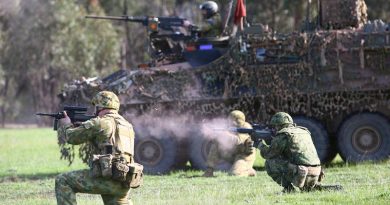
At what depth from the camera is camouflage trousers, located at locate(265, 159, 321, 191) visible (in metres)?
12.9

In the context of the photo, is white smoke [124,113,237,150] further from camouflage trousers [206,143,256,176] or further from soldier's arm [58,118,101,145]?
soldier's arm [58,118,101,145]

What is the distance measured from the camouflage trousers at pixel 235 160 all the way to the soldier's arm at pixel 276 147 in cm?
431

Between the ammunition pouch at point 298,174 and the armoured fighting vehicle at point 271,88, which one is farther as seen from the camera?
the armoured fighting vehicle at point 271,88

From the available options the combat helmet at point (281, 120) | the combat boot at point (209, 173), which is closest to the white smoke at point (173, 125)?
the combat boot at point (209, 173)

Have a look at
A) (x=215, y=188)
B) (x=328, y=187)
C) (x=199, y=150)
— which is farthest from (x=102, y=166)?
(x=199, y=150)

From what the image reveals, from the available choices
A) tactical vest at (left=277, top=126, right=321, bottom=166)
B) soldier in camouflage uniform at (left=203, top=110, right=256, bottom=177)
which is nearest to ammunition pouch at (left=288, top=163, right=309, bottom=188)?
tactical vest at (left=277, top=126, right=321, bottom=166)

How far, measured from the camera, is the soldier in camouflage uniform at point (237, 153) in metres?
17.8

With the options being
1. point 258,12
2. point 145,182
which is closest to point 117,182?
point 145,182

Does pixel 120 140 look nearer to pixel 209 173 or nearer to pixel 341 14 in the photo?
pixel 209 173

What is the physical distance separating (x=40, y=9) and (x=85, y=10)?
3.34 metres

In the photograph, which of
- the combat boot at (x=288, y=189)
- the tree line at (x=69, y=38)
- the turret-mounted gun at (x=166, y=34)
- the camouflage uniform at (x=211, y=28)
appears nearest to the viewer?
the combat boot at (x=288, y=189)

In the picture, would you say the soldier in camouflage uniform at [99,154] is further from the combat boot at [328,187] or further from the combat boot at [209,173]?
the combat boot at [209,173]

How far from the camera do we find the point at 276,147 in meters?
13.1

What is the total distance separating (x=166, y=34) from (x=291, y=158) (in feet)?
29.6
